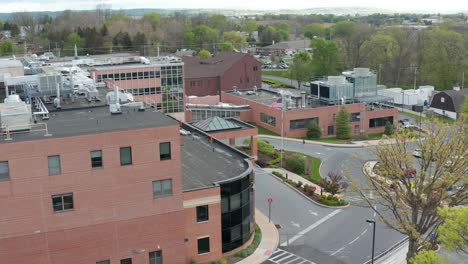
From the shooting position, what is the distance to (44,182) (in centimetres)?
3041

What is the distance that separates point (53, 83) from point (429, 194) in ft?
90.3

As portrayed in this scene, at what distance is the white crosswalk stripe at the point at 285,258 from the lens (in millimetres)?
37406

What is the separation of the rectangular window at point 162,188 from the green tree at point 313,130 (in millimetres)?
43566

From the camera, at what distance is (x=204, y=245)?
3694cm

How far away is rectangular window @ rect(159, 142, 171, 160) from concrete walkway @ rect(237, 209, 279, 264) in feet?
30.7

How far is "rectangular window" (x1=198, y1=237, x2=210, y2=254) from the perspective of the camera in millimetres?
36812

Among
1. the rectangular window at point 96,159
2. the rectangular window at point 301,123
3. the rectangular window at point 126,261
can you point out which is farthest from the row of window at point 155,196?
the rectangular window at point 301,123

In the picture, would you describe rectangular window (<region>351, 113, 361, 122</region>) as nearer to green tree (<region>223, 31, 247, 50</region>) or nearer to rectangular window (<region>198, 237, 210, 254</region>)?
rectangular window (<region>198, 237, 210, 254</region>)

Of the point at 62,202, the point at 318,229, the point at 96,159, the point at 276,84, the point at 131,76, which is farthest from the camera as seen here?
the point at 276,84

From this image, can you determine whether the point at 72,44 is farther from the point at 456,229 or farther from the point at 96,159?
the point at 456,229

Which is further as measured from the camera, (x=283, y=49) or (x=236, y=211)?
(x=283, y=49)

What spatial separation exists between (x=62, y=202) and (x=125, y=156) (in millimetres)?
4294

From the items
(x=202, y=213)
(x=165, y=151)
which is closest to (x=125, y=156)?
(x=165, y=151)

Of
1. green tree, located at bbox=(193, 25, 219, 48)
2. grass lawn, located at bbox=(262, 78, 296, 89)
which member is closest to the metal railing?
grass lawn, located at bbox=(262, 78, 296, 89)
